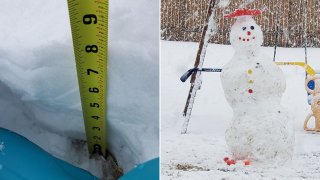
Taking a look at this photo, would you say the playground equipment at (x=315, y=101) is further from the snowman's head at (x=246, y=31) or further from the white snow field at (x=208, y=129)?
the snowman's head at (x=246, y=31)

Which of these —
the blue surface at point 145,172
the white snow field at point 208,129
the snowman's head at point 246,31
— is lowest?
the white snow field at point 208,129

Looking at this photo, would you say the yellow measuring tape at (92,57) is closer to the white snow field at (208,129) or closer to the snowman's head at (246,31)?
the white snow field at (208,129)

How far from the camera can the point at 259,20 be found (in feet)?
6.87

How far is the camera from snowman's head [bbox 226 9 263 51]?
1.76 metres

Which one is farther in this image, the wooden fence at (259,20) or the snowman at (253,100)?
the wooden fence at (259,20)

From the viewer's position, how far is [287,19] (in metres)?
2.24

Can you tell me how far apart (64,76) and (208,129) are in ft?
3.80

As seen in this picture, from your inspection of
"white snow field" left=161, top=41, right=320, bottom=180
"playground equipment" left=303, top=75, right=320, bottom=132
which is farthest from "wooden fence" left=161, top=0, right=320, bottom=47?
"playground equipment" left=303, top=75, right=320, bottom=132

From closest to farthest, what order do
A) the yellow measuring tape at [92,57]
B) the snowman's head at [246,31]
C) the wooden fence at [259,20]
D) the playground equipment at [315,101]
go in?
1. the yellow measuring tape at [92,57]
2. the snowman's head at [246,31]
3. the wooden fence at [259,20]
4. the playground equipment at [315,101]

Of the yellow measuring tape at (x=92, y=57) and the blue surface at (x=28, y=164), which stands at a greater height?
the yellow measuring tape at (x=92, y=57)

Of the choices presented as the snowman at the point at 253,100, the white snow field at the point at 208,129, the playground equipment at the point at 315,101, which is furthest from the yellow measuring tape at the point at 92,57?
the playground equipment at the point at 315,101

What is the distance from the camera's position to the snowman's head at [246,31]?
1763 mm

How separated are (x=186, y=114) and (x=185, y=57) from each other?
0.75ft

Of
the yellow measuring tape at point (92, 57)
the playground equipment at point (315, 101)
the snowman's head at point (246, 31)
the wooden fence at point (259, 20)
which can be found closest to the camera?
the yellow measuring tape at point (92, 57)
